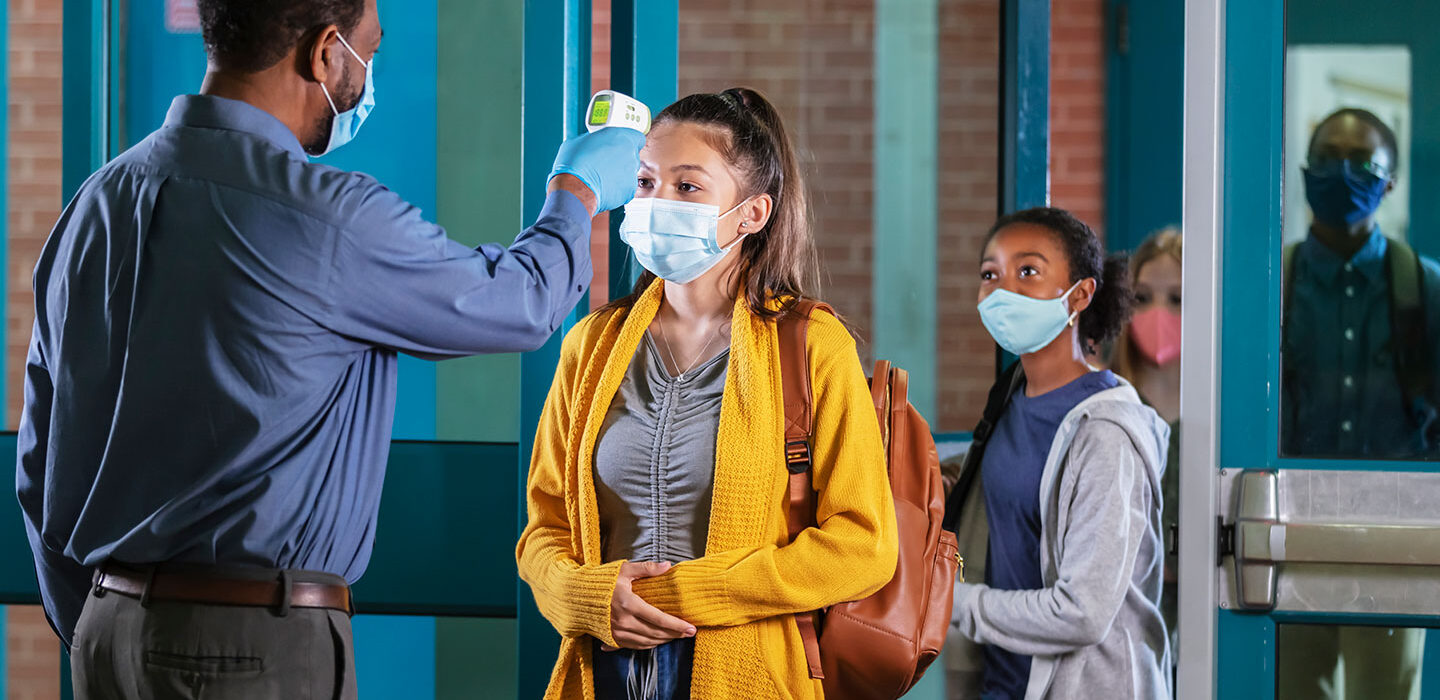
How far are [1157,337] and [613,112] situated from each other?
2.20 meters

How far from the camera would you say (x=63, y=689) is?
2.38 m

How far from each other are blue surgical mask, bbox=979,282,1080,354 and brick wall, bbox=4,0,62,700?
1952mm

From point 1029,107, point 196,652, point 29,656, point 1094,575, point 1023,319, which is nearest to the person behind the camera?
point 196,652

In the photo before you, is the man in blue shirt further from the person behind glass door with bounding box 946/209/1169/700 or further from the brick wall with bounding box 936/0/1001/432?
the brick wall with bounding box 936/0/1001/432

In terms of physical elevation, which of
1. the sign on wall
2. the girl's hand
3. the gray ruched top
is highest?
the sign on wall

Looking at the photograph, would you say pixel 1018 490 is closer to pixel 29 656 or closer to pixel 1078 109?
pixel 29 656

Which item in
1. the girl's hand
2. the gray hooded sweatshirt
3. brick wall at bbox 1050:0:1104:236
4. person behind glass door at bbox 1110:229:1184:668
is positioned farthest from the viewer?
brick wall at bbox 1050:0:1104:236

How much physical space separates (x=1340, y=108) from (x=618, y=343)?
4.84ft

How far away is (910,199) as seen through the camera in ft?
8.76

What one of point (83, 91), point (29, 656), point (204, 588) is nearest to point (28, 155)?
point (83, 91)

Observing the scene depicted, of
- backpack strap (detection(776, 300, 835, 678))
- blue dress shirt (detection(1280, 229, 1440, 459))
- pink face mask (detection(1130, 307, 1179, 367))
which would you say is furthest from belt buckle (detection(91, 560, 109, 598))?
pink face mask (detection(1130, 307, 1179, 367))

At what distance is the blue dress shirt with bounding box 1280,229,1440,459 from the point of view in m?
2.25

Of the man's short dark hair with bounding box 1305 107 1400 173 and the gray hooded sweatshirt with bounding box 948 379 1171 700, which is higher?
the man's short dark hair with bounding box 1305 107 1400 173

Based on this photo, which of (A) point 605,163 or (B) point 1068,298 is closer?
(A) point 605,163
